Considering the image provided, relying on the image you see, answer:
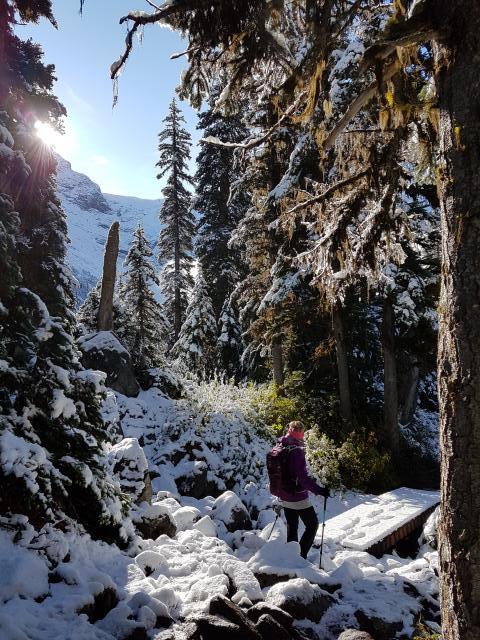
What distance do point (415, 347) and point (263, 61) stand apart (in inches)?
446

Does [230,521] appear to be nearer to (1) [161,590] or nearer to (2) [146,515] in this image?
(2) [146,515]

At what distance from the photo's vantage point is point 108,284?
54.2ft

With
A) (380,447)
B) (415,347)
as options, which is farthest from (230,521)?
(415,347)

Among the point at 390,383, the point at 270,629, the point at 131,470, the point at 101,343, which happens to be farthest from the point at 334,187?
the point at 101,343

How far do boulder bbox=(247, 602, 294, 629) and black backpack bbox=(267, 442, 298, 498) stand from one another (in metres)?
2.11

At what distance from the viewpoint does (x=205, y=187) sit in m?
28.9

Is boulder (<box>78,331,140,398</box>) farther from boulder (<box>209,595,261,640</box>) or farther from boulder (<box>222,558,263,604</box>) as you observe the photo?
boulder (<box>209,595,261,640</box>)

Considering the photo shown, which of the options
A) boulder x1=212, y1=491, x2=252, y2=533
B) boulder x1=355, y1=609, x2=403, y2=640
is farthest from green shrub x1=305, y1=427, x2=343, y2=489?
boulder x1=355, y1=609, x2=403, y2=640

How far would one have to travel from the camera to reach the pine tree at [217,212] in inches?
1073

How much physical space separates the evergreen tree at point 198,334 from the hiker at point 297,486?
18.7 metres

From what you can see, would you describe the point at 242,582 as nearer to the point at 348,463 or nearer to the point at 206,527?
the point at 206,527

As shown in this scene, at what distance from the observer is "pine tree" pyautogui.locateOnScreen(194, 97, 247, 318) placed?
27.3 m

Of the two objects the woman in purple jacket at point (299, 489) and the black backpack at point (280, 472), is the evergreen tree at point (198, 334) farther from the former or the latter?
the woman in purple jacket at point (299, 489)

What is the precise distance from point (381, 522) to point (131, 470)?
481 centimetres
